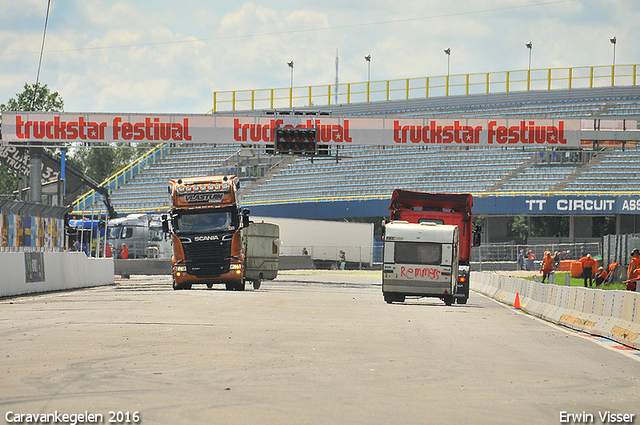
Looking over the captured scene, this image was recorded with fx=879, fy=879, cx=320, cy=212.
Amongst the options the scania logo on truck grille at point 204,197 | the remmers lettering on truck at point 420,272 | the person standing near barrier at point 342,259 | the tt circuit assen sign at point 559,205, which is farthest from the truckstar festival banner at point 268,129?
the person standing near barrier at point 342,259

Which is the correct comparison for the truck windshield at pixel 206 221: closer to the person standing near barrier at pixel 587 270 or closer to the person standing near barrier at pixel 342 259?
the person standing near barrier at pixel 587 270

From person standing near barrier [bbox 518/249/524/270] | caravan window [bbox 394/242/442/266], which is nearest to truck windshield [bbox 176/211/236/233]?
caravan window [bbox 394/242/442/266]

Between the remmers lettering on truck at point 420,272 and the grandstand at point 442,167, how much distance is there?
32392 mm

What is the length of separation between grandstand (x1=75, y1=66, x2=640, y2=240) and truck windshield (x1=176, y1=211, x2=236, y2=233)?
29.8 m

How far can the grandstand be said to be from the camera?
193ft

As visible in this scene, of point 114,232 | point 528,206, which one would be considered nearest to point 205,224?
point 114,232

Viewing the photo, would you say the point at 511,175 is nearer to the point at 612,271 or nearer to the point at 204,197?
the point at 612,271

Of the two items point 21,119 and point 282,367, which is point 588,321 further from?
point 21,119

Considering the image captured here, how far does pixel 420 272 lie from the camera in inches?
966

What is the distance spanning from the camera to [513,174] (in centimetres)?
6016

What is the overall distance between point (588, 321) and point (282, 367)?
8.83m

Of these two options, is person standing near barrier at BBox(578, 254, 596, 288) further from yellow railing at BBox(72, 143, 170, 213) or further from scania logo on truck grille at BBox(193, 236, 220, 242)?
yellow railing at BBox(72, 143, 170, 213)

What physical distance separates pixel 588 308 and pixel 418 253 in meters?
8.06

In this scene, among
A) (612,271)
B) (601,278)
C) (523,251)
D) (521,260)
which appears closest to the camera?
(601,278)
